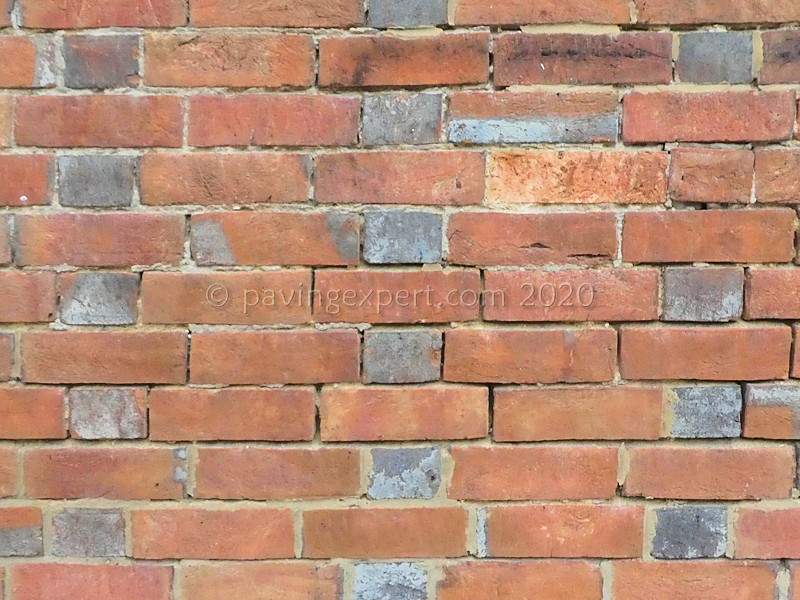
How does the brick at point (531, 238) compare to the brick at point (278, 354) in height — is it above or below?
above

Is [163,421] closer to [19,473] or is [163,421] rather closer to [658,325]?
[19,473]

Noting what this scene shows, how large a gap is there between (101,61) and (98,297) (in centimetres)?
38

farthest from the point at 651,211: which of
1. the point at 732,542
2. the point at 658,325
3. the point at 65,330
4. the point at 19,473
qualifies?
the point at 19,473

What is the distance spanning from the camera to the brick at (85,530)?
40.0 inches

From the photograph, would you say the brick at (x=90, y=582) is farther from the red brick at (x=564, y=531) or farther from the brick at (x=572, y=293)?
the brick at (x=572, y=293)

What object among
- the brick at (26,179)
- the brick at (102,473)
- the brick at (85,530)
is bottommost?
the brick at (85,530)

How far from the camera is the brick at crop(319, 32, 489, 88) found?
0.98 metres

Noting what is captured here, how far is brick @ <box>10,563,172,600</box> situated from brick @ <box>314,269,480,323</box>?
54cm

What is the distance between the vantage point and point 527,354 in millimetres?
1004

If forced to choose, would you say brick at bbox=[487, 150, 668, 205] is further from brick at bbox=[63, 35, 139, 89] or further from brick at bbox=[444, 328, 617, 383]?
brick at bbox=[63, 35, 139, 89]

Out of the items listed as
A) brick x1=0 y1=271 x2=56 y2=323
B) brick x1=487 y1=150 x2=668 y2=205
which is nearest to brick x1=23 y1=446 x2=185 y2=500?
brick x1=0 y1=271 x2=56 y2=323

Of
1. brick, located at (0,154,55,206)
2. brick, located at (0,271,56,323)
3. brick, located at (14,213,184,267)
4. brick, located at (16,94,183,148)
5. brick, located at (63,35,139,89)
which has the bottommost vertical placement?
brick, located at (0,271,56,323)

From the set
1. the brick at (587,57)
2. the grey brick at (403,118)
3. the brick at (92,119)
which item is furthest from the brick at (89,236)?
the brick at (587,57)

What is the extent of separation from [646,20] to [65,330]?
1.07 metres
